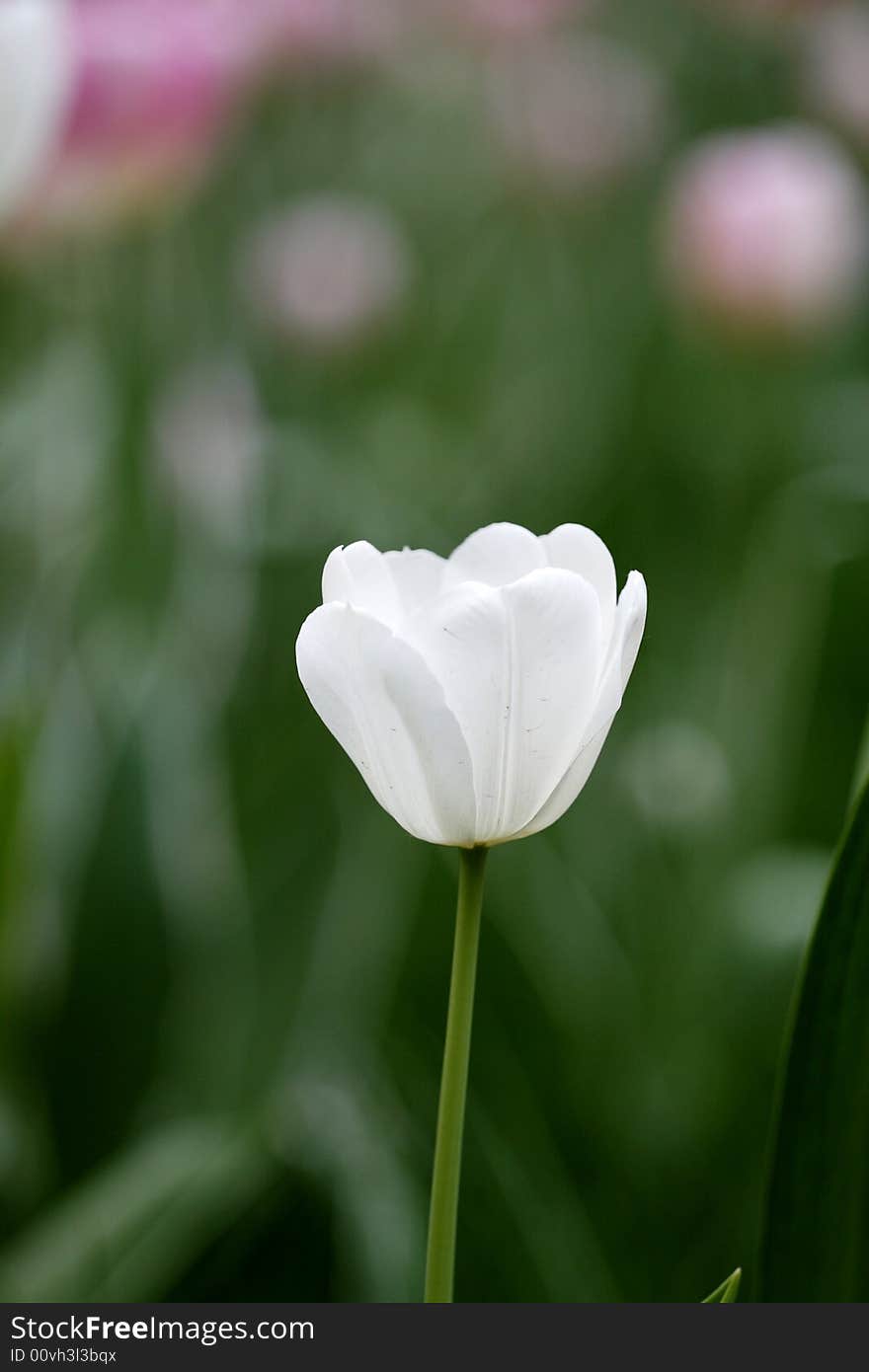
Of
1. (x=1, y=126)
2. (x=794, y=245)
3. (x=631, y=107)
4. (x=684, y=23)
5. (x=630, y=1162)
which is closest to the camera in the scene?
(x=1, y=126)

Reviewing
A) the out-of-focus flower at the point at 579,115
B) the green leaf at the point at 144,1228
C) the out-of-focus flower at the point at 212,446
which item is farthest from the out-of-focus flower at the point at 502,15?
the green leaf at the point at 144,1228

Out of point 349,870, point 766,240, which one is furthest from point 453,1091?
point 766,240

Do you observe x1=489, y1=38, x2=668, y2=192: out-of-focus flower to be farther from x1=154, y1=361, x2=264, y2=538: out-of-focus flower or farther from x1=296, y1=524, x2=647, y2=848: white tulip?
x1=296, y1=524, x2=647, y2=848: white tulip

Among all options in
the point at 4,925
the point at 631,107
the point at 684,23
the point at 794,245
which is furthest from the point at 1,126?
the point at 684,23

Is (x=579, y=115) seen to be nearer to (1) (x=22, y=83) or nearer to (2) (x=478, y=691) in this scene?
(1) (x=22, y=83)

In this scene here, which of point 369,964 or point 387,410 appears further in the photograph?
point 387,410

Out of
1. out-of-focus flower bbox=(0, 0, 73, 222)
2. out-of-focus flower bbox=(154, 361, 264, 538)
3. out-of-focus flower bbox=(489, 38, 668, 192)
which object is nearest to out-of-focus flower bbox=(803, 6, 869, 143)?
out-of-focus flower bbox=(489, 38, 668, 192)

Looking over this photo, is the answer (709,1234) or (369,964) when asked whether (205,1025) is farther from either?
(709,1234)
